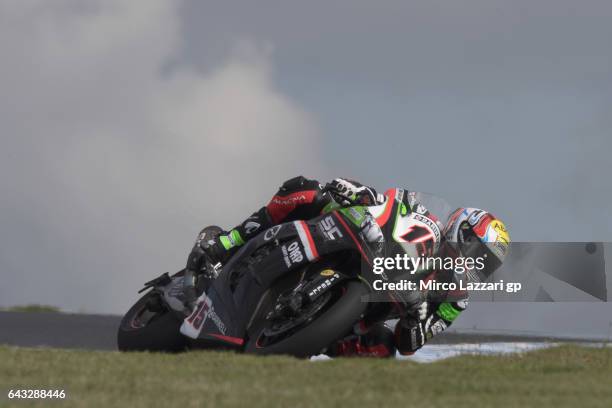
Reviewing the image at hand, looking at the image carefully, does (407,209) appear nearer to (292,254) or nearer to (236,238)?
(292,254)

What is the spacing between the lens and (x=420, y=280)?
24.5 feet

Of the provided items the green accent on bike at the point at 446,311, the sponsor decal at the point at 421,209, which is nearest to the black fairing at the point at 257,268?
the sponsor decal at the point at 421,209

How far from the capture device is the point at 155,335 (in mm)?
8117

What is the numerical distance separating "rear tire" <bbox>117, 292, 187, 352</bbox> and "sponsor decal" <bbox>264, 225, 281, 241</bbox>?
1.11 m

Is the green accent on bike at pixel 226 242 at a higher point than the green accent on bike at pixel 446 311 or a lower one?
higher

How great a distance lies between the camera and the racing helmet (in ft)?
25.2

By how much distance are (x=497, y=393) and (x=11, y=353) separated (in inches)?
126

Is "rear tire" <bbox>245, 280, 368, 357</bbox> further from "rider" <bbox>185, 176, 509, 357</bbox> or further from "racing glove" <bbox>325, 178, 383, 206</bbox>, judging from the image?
"racing glove" <bbox>325, 178, 383, 206</bbox>

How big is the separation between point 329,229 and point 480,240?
1.24 m

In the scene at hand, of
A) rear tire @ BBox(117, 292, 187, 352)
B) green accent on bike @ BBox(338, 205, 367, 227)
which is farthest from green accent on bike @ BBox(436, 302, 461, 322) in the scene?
rear tire @ BBox(117, 292, 187, 352)

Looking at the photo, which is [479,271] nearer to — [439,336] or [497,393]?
[497,393]

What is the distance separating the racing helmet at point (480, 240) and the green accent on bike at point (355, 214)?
802 mm

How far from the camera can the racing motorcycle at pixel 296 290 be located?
6688 millimetres

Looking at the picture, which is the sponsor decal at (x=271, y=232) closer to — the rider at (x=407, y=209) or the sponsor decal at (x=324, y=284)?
the rider at (x=407, y=209)
